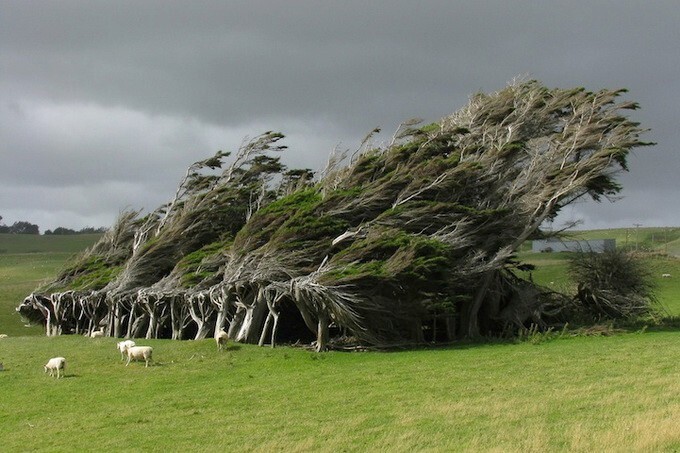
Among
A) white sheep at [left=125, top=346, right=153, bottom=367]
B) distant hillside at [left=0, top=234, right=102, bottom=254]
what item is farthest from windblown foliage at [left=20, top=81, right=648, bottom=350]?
distant hillside at [left=0, top=234, right=102, bottom=254]

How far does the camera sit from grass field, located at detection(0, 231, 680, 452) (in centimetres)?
1398

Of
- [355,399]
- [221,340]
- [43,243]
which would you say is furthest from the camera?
[43,243]

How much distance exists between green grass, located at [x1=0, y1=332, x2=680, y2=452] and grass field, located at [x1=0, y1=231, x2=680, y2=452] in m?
0.04

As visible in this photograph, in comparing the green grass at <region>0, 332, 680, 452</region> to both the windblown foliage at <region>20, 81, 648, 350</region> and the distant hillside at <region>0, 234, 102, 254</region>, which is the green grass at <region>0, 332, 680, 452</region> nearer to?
the windblown foliage at <region>20, 81, 648, 350</region>

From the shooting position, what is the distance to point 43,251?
110 meters

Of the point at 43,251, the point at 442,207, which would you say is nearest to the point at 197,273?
the point at 442,207

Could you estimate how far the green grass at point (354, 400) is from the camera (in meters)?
14.0

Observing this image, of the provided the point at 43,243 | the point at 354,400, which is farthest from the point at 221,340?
the point at 43,243

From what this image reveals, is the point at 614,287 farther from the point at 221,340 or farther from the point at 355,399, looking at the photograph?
the point at 355,399

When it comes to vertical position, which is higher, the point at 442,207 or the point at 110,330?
the point at 442,207

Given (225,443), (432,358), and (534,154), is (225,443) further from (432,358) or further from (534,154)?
(534,154)

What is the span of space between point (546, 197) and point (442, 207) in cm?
527

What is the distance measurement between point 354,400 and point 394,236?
11864 millimetres

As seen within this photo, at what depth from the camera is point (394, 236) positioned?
96.2ft
